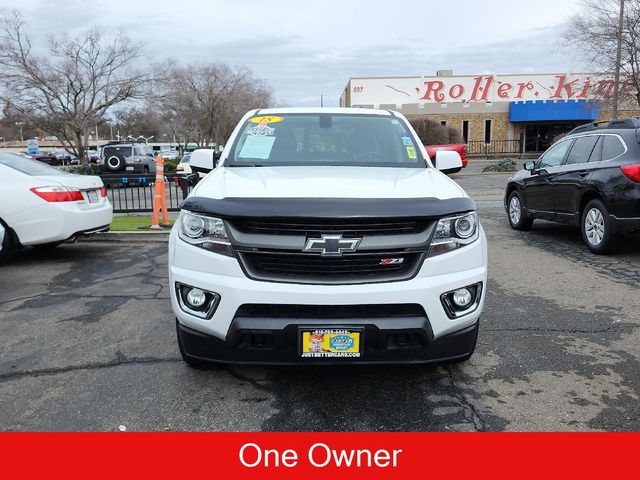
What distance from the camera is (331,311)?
2982mm

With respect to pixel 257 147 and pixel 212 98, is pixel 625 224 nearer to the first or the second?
pixel 257 147

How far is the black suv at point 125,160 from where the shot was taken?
2569 centimetres

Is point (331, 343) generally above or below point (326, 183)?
below

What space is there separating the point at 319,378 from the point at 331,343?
0.81m

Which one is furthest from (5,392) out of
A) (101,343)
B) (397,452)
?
(397,452)

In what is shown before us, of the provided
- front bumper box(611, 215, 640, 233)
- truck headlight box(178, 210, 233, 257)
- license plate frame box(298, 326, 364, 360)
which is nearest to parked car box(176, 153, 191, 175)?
front bumper box(611, 215, 640, 233)

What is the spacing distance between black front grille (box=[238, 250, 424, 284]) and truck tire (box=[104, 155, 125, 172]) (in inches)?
964

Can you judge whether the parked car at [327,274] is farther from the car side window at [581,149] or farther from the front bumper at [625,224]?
the car side window at [581,149]

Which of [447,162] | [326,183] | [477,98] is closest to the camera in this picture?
[326,183]

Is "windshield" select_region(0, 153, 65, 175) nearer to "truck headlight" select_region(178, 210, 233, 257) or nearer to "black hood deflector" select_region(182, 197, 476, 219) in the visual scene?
"truck headlight" select_region(178, 210, 233, 257)

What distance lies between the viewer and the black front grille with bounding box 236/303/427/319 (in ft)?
9.78

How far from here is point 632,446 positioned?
288 centimetres

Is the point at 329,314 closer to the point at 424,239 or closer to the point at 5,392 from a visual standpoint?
the point at 424,239

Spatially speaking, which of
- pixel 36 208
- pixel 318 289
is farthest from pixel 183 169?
pixel 318 289
